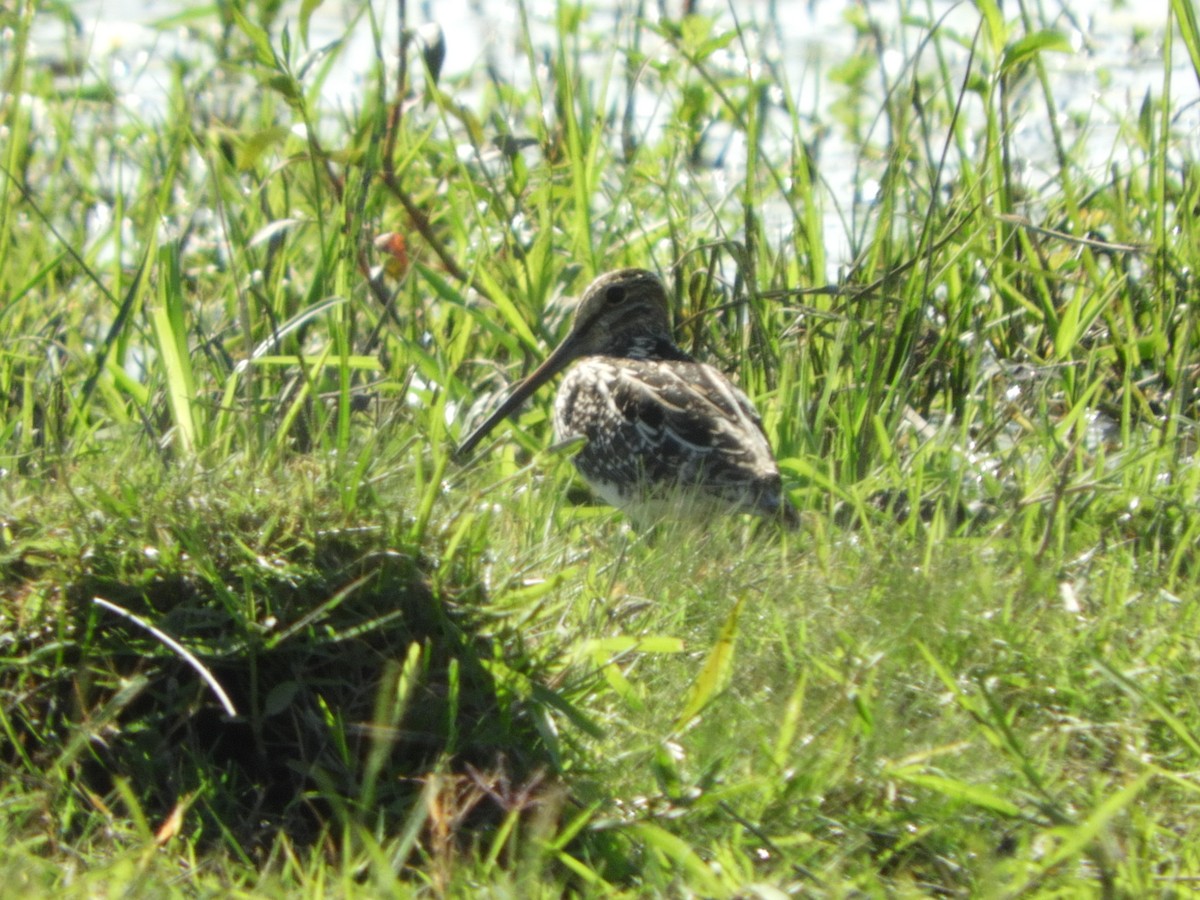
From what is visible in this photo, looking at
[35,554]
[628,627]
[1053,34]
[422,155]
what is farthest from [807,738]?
[422,155]

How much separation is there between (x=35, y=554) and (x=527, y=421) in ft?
6.64

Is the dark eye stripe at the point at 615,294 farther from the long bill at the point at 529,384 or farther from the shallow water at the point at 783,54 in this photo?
the shallow water at the point at 783,54

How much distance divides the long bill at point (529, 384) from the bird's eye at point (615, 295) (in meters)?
0.15

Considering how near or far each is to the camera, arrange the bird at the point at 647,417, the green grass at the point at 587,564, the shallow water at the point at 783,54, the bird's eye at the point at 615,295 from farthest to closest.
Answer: the shallow water at the point at 783,54 < the bird's eye at the point at 615,295 < the bird at the point at 647,417 < the green grass at the point at 587,564

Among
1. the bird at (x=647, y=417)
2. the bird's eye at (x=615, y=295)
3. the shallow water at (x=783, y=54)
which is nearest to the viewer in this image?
the bird at (x=647, y=417)

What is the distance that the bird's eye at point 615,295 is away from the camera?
16.0ft

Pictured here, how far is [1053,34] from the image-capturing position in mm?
3727

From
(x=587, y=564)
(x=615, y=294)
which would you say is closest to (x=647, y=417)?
(x=615, y=294)

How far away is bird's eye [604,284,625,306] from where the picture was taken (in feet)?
16.0

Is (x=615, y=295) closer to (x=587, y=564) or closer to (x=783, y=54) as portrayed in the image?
(x=587, y=564)

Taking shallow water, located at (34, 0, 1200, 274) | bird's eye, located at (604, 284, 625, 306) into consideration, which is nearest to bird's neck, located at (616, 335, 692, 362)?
bird's eye, located at (604, 284, 625, 306)

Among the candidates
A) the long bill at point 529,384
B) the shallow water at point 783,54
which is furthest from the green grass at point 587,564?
the shallow water at point 783,54

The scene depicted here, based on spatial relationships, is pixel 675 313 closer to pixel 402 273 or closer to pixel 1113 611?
pixel 402 273

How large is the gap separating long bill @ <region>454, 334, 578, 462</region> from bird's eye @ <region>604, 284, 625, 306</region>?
0.48 feet
